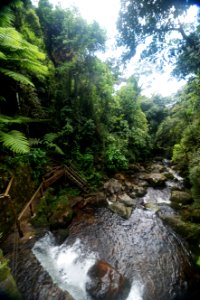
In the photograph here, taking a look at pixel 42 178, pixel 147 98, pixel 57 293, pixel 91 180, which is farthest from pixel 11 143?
pixel 147 98

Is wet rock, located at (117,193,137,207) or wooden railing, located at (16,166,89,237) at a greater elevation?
wooden railing, located at (16,166,89,237)

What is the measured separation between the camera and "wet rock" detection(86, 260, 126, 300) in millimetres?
3287

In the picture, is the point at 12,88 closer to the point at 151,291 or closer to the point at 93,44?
the point at 93,44

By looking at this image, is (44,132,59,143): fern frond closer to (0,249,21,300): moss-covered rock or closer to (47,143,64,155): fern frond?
(47,143,64,155): fern frond

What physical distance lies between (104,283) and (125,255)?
114 cm

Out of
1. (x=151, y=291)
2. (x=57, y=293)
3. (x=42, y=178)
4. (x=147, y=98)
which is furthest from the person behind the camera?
(x=147, y=98)

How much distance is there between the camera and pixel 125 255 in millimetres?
4430

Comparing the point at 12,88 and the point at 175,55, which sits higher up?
the point at 175,55

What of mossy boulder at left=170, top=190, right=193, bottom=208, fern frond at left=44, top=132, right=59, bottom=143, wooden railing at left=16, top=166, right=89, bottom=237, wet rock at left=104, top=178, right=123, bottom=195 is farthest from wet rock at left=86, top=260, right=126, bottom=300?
fern frond at left=44, top=132, right=59, bottom=143

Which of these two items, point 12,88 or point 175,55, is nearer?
point 175,55

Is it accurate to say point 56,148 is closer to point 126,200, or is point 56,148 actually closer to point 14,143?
point 14,143

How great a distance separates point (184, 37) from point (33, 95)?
5570 millimetres

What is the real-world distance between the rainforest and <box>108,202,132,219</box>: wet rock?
36mm

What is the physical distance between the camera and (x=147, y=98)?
727 inches
